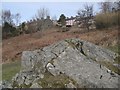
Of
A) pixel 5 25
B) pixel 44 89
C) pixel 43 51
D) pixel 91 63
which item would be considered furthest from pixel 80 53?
pixel 5 25

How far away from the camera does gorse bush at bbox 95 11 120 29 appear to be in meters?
36.8

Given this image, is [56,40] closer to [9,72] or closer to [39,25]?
[39,25]

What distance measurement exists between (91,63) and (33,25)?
1972 inches

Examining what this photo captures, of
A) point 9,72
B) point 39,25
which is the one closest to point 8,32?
point 39,25

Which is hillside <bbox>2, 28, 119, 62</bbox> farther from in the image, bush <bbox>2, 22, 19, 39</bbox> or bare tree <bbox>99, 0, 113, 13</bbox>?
bare tree <bbox>99, 0, 113, 13</bbox>

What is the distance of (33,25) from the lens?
58156 millimetres

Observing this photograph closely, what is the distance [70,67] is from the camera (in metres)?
8.41

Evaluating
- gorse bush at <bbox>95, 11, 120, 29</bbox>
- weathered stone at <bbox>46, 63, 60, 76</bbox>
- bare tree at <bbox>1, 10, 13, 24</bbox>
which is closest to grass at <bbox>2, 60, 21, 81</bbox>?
weathered stone at <bbox>46, 63, 60, 76</bbox>

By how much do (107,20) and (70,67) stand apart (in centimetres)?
3189

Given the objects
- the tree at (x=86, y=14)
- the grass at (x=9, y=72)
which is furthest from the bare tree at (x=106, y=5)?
the grass at (x=9, y=72)

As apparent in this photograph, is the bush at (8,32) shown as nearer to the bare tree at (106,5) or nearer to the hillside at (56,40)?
the hillside at (56,40)

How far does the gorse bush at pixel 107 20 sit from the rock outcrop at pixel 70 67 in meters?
27.4

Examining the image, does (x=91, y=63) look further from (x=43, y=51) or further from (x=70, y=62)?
(x=43, y=51)

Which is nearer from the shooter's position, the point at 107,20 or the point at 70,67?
the point at 70,67
